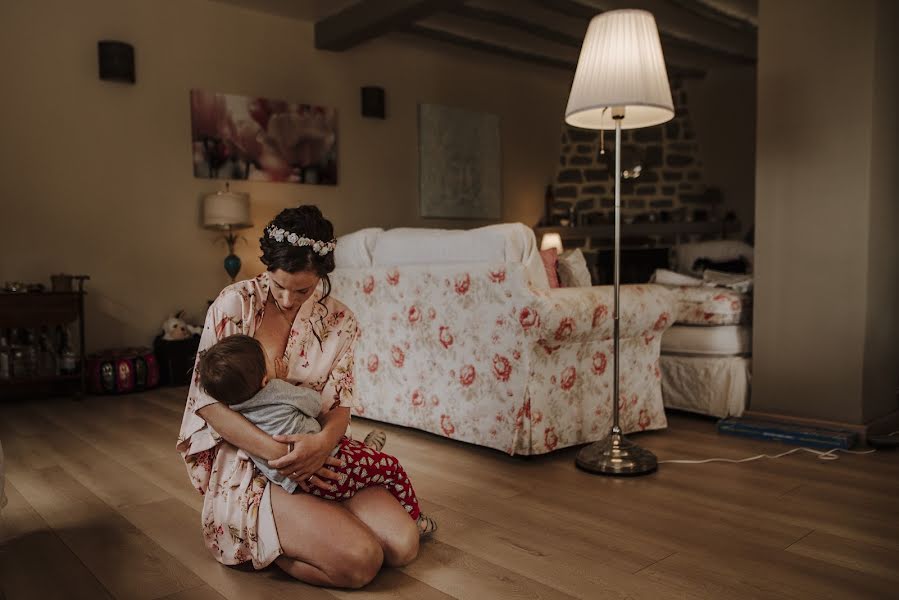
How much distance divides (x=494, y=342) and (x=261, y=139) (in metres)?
3.35

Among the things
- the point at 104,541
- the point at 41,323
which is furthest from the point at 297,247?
the point at 41,323

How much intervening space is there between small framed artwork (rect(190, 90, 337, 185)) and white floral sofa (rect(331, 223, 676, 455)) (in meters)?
2.22

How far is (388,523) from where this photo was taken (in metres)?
1.75

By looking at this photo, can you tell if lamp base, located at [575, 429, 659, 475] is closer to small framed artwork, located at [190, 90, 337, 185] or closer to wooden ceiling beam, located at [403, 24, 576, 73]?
small framed artwork, located at [190, 90, 337, 185]

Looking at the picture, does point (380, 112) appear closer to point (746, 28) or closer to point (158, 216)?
point (158, 216)

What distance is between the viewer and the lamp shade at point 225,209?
15.7 feet

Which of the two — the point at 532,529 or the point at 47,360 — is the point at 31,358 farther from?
the point at 532,529

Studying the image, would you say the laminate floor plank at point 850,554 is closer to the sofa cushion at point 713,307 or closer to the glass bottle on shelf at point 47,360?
the sofa cushion at point 713,307

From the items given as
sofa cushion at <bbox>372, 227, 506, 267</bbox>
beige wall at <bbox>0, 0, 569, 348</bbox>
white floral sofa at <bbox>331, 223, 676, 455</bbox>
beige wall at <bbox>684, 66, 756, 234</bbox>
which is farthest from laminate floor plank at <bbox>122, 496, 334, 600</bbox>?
beige wall at <bbox>684, 66, 756, 234</bbox>

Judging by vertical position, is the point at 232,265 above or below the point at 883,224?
below

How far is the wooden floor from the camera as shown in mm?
1649

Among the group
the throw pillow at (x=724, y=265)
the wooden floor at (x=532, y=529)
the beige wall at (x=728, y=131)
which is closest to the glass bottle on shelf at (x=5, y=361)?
the wooden floor at (x=532, y=529)

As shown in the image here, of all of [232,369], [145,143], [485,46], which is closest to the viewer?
[232,369]

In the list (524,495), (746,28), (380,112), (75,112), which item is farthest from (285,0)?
(524,495)
